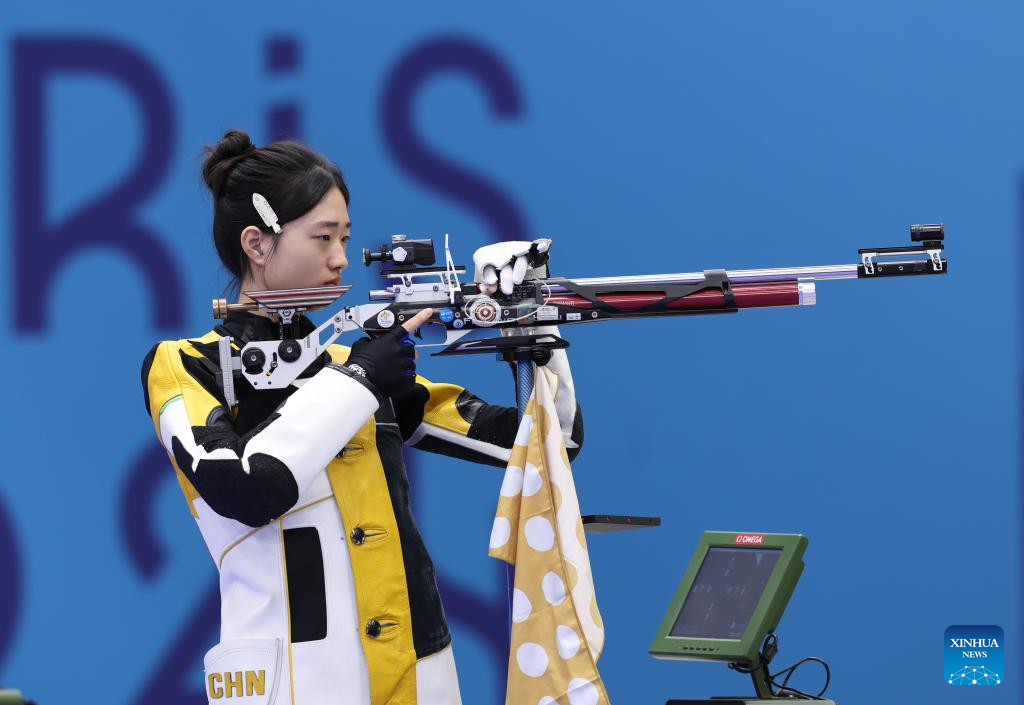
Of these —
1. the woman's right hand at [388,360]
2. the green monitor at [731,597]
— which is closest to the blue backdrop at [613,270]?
the green monitor at [731,597]

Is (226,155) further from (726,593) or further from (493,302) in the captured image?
(726,593)

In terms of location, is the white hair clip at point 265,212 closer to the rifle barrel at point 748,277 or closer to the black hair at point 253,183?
the black hair at point 253,183

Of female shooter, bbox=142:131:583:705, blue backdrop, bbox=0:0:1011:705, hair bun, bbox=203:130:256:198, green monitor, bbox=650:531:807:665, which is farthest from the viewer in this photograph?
blue backdrop, bbox=0:0:1011:705

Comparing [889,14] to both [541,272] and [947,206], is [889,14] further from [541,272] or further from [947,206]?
[541,272]

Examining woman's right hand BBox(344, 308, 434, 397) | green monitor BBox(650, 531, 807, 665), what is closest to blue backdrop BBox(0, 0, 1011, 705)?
green monitor BBox(650, 531, 807, 665)

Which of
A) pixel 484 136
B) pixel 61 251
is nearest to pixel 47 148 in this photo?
pixel 61 251

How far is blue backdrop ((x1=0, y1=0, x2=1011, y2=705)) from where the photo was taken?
3.11 meters

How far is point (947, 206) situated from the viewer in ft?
10.2

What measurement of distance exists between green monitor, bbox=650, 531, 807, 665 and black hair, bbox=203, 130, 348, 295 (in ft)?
2.84

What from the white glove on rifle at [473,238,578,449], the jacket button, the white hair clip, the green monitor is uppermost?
the white hair clip

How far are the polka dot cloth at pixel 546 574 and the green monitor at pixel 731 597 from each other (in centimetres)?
19

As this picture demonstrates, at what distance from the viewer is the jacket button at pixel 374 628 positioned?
81.2 inches

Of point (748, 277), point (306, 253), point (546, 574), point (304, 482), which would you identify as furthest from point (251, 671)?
point (748, 277)

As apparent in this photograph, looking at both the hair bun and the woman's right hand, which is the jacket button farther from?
the hair bun
